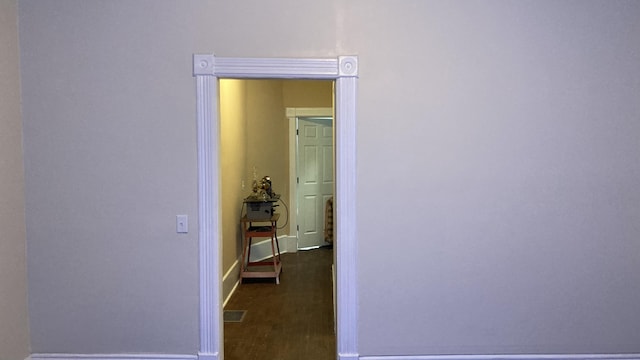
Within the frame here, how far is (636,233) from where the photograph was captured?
288cm

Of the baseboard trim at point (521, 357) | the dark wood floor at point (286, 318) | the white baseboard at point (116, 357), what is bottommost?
the dark wood floor at point (286, 318)

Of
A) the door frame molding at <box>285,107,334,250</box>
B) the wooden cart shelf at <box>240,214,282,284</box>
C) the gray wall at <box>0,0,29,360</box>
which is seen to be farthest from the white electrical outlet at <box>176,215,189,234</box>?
the door frame molding at <box>285,107,334,250</box>

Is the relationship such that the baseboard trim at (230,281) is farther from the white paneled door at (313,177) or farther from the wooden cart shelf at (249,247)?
the white paneled door at (313,177)

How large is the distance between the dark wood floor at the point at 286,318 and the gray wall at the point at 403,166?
0.67 metres

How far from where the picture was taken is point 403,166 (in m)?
2.83

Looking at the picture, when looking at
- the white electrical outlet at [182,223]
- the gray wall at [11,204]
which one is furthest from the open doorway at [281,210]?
the gray wall at [11,204]

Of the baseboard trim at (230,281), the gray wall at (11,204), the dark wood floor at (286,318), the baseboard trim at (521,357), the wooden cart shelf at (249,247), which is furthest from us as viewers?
the wooden cart shelf at (249,247)

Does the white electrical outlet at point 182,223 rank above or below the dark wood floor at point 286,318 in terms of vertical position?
above

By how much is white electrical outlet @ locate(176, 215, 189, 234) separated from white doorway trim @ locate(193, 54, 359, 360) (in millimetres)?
87

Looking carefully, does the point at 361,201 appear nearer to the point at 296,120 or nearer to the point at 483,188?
the point at 483,188

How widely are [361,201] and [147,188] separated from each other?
1368mm

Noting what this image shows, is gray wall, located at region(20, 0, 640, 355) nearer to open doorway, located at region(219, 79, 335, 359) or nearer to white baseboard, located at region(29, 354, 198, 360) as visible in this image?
white baseboard, located at region(29, 354, 198, 360)

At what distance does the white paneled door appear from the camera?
6867mm

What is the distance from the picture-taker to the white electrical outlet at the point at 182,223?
280 centimetres
